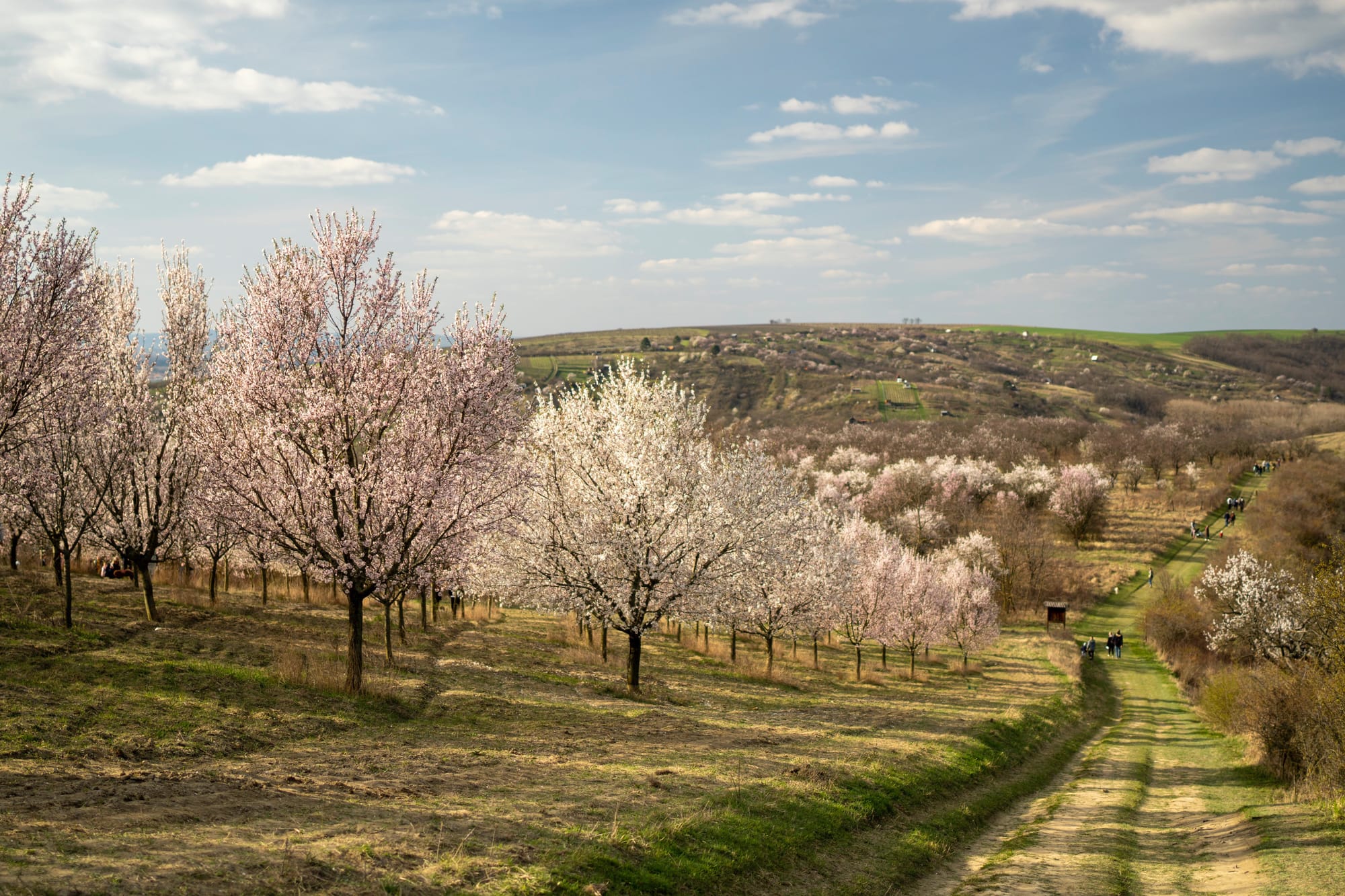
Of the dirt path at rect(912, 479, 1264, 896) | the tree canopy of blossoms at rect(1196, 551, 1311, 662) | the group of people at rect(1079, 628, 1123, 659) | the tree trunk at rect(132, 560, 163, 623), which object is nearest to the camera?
the dirt path at rect(912, 479, 1264, 896)

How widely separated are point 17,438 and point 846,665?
41788 mm

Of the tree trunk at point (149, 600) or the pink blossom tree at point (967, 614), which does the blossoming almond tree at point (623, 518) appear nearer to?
the tree trunk at point (149, 600)

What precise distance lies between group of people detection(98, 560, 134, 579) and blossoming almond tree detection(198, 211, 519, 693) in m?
26.3

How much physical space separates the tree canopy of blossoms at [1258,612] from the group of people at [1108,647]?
668cm

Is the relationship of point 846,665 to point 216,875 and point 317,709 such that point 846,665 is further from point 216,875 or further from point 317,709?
point 216,875

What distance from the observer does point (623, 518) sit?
26781 millimetres

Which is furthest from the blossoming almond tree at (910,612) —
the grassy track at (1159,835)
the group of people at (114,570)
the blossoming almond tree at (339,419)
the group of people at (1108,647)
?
the group of people at (114,570)

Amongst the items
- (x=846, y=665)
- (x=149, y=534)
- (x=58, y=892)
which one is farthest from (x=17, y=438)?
(x=846, y=665)

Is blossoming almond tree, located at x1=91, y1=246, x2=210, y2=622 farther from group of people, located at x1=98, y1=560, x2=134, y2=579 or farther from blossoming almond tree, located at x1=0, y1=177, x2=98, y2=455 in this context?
group of people, located at x1=98, y1=560, x2=134, y2=579

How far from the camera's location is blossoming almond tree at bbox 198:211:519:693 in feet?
60.6

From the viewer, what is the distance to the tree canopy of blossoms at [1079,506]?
100188 millimetres

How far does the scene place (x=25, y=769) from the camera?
38.9ft

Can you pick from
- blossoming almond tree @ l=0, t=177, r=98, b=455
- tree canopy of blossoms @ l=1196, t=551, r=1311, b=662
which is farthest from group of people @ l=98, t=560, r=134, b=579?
tree canopy of blossoms @ l=1196, t=551, r=1311, b=662

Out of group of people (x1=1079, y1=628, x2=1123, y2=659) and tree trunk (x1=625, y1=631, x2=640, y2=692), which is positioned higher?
tree trunk (x1=625, y1=631, x2=640, y2=692)
